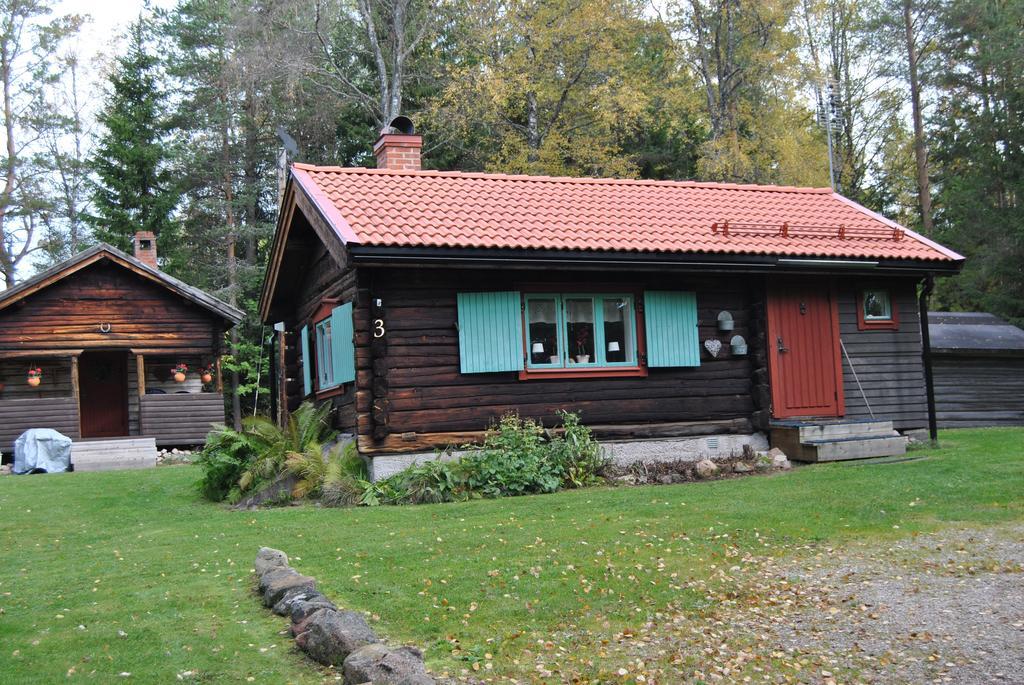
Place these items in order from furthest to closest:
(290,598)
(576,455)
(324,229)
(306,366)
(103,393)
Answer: (103,393)
(306,366)
(324,229)
(576,455)
(290,598)

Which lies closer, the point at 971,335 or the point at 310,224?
the point at 310,224

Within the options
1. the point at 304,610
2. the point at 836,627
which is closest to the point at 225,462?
the point at 304,610

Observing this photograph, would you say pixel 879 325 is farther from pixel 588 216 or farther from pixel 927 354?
pixel 588 216

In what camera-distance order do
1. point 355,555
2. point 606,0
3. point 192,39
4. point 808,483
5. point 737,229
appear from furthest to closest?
point 192,39
point 606,0
point 737,229
point 808,483
point 355,555

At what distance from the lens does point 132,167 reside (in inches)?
1319

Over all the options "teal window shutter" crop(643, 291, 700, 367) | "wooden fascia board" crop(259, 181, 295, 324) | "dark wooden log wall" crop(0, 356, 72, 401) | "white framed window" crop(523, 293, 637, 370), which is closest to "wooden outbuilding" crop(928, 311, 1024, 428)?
"teal window shutter" crop(643, 291, 700, 367)

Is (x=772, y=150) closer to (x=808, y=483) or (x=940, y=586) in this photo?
(x=808, y=483)

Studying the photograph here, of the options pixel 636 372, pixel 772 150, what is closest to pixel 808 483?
pixel 636 372

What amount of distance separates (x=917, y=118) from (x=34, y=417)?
28823 millimetres

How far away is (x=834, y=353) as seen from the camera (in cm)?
1555

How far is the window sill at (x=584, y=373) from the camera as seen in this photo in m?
13.9

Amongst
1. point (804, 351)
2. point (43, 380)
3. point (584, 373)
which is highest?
point (43, 380)

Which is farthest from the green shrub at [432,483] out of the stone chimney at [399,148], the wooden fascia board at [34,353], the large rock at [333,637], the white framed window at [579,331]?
the wooden fascia board at [34,353]

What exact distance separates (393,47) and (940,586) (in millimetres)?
25869
